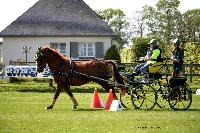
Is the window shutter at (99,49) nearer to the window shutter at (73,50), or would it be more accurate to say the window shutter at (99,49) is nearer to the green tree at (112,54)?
the window shutter at (73,50)

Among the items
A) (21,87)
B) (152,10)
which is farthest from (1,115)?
(152,10)

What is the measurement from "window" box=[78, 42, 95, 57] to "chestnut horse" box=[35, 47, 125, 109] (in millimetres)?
33657

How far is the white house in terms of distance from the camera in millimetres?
52844

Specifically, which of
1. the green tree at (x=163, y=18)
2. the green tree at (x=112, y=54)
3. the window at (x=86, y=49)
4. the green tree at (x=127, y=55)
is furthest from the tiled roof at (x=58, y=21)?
the green tree at (x=163, y=18)

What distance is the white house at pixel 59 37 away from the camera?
52.8 metres

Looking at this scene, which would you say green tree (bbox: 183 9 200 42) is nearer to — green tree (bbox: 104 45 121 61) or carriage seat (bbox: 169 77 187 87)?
green tree (bbox: 104 45 121 61)

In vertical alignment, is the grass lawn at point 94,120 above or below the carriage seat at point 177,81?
below

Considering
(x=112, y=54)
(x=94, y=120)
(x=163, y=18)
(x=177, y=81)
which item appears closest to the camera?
(x=94, y=120)

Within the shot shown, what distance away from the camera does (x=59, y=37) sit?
53312 mm

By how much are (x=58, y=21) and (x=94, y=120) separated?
40.4 m

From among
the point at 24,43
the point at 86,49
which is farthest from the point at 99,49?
the point at 24,43

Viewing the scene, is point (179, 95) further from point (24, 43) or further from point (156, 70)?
point (24, 43)

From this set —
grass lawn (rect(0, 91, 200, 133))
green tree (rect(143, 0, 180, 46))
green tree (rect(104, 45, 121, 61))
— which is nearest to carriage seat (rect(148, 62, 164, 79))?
grass lawn (rect(0, 91, 200, 133))

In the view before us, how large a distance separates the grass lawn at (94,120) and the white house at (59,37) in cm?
3382
